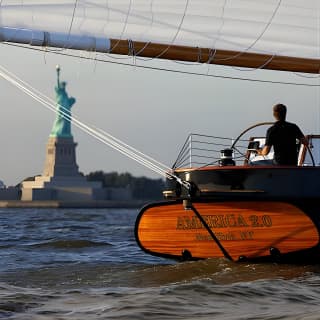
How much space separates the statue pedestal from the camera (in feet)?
268

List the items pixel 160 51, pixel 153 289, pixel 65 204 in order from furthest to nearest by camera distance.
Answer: pixel 65 204 < pixel 160 51 < pixel 153 289

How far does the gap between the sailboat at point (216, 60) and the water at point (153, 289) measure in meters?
0.26

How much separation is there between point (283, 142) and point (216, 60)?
1078 mm

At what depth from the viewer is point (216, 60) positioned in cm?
938

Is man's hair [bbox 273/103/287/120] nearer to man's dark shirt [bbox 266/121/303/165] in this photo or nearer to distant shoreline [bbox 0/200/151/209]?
man's dark shirt [bbox 266/121/303/165]

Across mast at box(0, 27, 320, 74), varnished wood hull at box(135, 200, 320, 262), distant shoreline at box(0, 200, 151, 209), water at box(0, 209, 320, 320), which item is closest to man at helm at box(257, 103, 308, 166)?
varnished wood hull at box(135, 200, 320, 262)

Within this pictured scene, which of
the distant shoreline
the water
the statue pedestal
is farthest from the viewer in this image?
the statue pedestal

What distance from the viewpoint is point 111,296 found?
719cm

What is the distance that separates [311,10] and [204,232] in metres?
2.50

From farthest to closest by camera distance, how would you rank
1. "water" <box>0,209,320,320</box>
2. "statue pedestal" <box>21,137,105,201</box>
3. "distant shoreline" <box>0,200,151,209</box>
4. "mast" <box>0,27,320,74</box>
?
"statue pedestal" <box>21,137,105,201</box> → "distant shoreline" <box>0,200,151,209</box> → "mast" <box>0,27,320,74</box> → "water" <box>0,209,320,320</box>

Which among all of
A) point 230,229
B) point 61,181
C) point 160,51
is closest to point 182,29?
point 160,51

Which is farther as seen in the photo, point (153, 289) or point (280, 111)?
point (280, 111)

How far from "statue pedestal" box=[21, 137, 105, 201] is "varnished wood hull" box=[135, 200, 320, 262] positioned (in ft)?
237

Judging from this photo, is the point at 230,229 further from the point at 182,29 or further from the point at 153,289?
the point at 182,29
